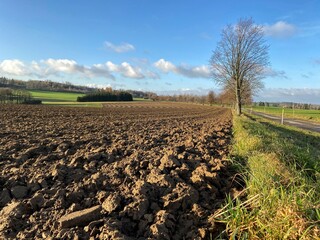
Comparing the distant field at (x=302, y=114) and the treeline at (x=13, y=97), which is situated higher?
the treeline at (x=13, y=97)

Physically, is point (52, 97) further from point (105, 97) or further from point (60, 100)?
point (105, 97)

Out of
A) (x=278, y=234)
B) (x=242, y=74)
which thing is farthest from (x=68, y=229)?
(x=242, y=74)

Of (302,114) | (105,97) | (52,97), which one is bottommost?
(302,114)

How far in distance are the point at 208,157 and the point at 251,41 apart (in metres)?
32.9

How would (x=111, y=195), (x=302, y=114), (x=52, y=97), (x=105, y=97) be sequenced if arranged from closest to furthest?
(x=111, y=195), (x=302, y=114), (x=52, y=97), (x=105, y=97)

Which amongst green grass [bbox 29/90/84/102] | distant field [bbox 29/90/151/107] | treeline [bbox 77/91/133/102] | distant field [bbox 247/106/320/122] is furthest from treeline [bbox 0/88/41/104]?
distant field [bbox 247/106/320/122]

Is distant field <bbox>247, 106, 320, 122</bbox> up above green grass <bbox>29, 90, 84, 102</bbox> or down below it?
below

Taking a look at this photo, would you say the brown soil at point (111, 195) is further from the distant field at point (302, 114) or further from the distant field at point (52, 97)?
the distant field at point (52, 97)

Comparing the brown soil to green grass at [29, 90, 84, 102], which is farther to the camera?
green grass at [29, 90, 84, 102]

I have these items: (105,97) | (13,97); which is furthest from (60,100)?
(13,97)

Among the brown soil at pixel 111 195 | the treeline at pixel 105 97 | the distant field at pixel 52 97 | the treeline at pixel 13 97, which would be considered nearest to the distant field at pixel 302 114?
the brown soil at pixel 111 195

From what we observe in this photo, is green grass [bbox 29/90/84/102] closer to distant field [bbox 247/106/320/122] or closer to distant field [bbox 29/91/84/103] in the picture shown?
distant field [bbox 29/91/84/103]

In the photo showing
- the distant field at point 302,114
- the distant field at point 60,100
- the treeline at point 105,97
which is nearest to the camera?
the distant field at point 302,114

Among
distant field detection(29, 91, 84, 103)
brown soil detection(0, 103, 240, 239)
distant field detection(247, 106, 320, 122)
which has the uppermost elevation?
distant field detection(29, 91, 84, 103)
